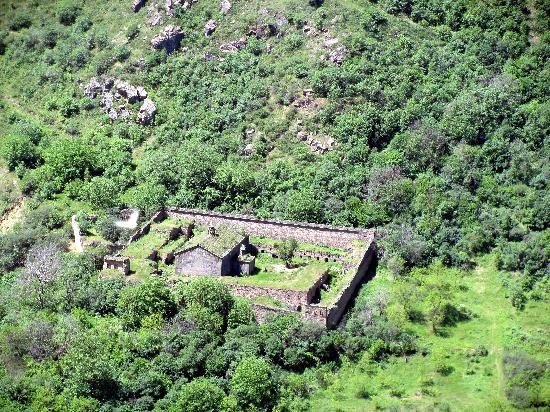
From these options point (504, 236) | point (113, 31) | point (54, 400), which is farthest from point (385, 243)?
point (113, 31)

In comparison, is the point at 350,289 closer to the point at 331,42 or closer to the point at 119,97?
the point at 331,42

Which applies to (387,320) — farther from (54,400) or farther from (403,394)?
(54,400)

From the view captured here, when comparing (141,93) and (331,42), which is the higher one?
(331,42)

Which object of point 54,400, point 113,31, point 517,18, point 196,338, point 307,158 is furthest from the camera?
point 113,31

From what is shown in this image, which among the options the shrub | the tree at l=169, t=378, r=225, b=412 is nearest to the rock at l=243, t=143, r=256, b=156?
the tree at l=169, t=378, r=225, b=412

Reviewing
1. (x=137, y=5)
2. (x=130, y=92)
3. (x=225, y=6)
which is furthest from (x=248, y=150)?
(x=137, y=5)

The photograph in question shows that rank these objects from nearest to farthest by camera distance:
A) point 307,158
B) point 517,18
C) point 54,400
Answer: point 54,400
point 307,158
point 517,18

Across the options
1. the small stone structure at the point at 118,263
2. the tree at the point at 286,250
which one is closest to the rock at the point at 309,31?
the tree at the point at 286,250
